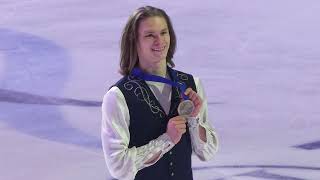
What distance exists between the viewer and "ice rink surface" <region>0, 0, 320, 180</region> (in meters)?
2.40

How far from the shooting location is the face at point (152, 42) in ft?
3.88

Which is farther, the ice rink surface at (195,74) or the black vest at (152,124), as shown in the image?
A: the ice rink surface at (195,74)

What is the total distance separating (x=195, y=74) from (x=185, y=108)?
1.79 metres

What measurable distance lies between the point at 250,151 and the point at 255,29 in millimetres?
886

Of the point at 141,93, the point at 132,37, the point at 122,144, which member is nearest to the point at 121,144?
the point at 122,144

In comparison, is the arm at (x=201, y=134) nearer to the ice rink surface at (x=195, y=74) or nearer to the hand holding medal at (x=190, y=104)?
the hand holding medal at (x=190, y=104)

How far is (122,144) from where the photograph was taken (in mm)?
1154

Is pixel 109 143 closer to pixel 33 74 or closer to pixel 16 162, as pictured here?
pixel 16 162

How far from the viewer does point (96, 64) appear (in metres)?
3.10

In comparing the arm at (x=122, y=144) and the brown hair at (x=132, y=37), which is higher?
the brown hair at (x=132, y=37)

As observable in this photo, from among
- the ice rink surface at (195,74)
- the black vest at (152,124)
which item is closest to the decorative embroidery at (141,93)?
the black vest at (152,124)

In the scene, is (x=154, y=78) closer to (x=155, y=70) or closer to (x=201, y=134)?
(x=155, y=70)

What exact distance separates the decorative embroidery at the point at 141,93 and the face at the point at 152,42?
4cm

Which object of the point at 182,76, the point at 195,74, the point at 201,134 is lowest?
the point at 195,74
